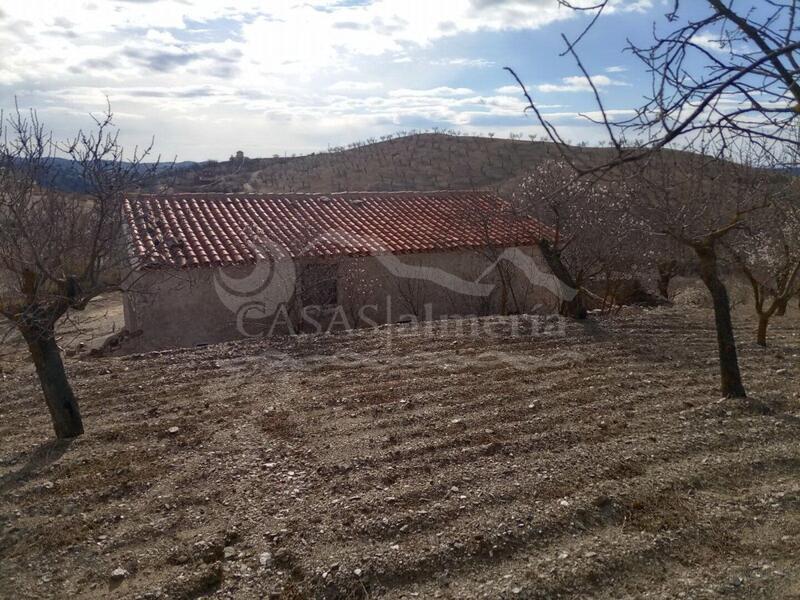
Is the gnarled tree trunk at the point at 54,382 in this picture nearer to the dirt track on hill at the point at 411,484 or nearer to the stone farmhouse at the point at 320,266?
the dirt track on hill at the point at 411,484

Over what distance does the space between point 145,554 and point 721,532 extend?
3.64m

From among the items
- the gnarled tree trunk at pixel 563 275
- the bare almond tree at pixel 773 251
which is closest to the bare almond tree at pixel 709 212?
the bare almond tree at pixel 773 251

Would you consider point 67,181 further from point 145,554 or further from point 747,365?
point 747,365

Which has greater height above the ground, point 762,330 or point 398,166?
point 398,166

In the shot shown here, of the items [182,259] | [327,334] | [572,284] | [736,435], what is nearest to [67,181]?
[327,334]

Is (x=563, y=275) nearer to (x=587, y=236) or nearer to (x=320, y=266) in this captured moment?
(x=587, y=236)

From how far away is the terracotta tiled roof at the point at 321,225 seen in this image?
38.8 ft

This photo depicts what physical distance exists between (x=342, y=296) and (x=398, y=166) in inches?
1272

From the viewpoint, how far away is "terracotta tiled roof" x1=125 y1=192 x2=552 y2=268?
11812mm

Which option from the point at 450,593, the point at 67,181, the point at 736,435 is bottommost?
the point at 450,593

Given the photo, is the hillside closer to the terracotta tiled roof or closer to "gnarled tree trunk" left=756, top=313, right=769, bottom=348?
the terracotta tiled roof

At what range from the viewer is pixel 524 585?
349cm

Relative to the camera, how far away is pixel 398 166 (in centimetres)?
4312

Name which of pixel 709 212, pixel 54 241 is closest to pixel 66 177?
pixel 54 241
